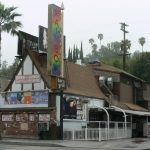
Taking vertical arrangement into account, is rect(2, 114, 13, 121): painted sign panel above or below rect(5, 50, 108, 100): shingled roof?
below

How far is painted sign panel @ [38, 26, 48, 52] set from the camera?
1613 inches

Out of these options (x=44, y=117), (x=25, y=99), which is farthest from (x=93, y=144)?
(x=25, y=99)

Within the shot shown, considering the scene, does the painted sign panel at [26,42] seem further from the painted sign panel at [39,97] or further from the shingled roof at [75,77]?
the painted sign panel at [39,97]

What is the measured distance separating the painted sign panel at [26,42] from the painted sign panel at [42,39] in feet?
5.13

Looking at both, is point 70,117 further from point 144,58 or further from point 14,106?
point 144,58

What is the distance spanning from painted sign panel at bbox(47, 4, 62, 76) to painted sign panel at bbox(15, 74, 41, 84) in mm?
3000

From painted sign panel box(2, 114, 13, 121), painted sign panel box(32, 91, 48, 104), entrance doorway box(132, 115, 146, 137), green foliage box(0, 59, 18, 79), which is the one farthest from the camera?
green foliage box(0, 59, 18, 79)

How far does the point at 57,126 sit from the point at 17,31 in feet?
30.7

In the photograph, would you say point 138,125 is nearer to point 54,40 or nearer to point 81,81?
point 81,81

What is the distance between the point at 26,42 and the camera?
142 ft

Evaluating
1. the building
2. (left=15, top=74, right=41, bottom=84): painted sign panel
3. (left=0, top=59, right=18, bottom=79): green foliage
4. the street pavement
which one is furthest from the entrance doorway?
(left=0, top=59, right=18, bottom=79): green foliage

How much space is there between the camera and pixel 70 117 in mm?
39812

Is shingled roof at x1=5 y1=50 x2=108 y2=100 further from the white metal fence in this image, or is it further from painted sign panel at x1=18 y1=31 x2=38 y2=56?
the white metal fence

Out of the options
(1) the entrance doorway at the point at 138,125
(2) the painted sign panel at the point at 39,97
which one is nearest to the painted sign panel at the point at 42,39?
(2) the painted sign panel at the point at 39,97
